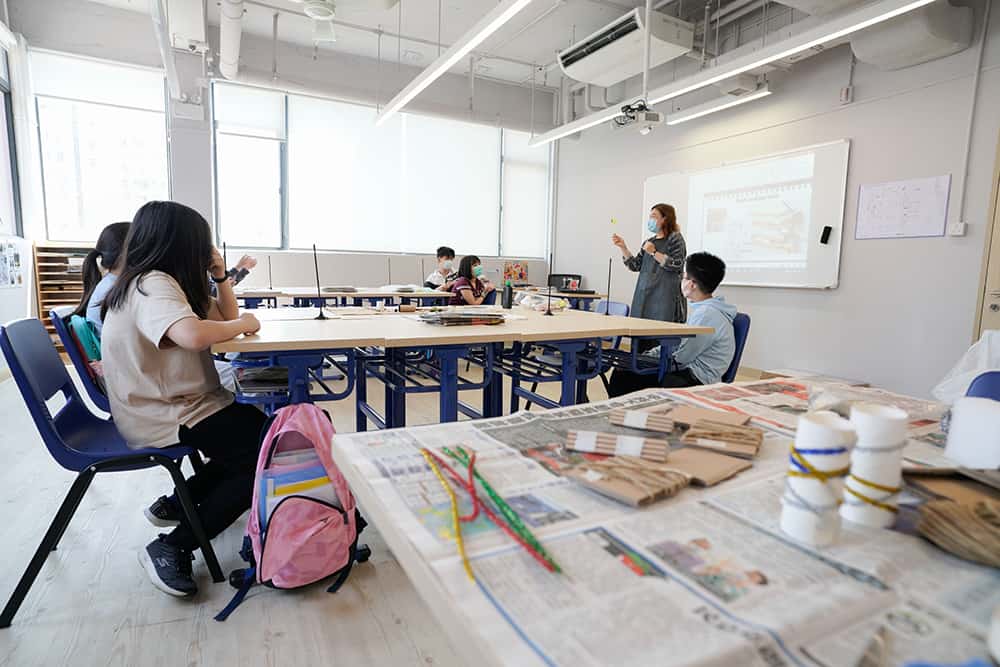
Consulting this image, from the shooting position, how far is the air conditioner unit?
175 inches

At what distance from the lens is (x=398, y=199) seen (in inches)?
276

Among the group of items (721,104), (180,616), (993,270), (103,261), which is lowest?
(180,616)

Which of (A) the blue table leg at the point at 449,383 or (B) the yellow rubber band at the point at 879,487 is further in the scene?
(A) the blue table leg at the point at 449,383

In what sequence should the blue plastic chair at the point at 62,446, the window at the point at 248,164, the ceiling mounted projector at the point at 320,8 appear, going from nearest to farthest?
the blue plastic chair at the point at 62,446
the ceiling mounted projector at the point at 320,8
the window at the point at 248,164

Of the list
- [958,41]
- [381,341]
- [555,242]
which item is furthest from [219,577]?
[555,242]

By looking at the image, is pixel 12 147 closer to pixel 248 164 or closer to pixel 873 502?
pixel 248 164

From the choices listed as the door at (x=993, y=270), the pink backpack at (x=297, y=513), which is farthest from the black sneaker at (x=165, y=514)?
the door at (x=993, y=270)

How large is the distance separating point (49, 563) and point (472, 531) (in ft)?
6.13

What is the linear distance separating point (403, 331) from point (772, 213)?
4.05m

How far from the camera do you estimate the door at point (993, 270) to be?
3080 mm

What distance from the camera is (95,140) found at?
5523 mm

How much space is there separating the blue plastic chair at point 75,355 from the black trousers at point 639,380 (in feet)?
6.91

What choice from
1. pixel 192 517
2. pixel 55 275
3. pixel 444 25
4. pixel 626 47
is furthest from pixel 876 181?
pixel 55 275

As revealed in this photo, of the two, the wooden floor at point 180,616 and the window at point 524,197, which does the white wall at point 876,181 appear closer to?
the window at point 524,197
